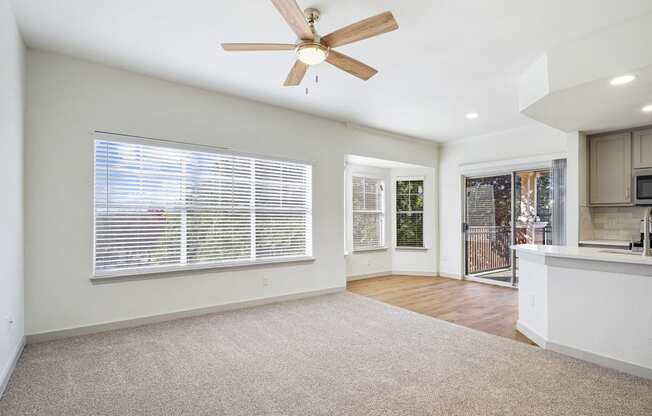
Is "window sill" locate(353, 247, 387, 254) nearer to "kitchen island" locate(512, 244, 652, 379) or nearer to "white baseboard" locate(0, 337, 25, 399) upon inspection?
"kitchen island" locate(512, 244, 652, 379)

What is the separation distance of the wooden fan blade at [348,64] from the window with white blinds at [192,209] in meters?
2.09

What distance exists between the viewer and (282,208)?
486 cm

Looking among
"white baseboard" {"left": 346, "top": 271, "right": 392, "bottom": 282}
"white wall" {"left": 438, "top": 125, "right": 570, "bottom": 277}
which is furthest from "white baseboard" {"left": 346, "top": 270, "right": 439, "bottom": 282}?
"white wall" {"left": 438, "top": 125, "right": 570, "bottom": 277}

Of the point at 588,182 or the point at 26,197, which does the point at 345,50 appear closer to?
the point at 26,197

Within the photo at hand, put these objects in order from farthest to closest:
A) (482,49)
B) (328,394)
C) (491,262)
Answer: (491,262) < (482,49) < (328,394)

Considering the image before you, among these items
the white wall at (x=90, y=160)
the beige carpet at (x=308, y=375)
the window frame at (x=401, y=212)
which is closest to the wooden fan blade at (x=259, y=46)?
the white wall at (x=90, y=160)

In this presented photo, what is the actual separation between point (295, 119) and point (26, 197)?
10.4 feet

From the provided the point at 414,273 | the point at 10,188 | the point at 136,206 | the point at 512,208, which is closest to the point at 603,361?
the point at 512,208

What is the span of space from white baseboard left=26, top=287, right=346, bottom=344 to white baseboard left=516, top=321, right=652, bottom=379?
2856mm

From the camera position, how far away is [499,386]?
241 cm

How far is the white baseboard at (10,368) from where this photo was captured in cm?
233

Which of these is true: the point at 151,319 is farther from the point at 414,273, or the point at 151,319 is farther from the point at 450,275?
the point at 450,275

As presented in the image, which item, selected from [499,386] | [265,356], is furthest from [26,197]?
[499,386]

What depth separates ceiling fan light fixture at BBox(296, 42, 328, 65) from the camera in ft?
8.14
